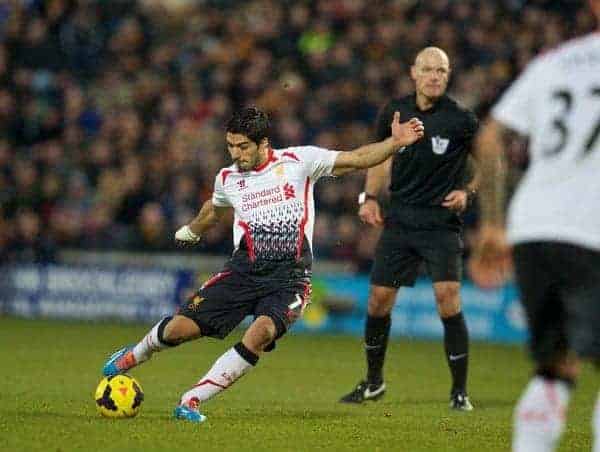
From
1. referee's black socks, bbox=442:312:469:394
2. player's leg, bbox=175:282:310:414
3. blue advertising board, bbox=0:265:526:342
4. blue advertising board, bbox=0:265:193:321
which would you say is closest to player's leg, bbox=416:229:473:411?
referee's black socks, bbox=442:312:469:394

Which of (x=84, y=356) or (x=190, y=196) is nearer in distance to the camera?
(x=84, y=356)

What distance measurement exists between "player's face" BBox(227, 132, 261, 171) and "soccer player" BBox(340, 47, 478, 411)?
58.6 inches

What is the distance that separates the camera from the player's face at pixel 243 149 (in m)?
8.59

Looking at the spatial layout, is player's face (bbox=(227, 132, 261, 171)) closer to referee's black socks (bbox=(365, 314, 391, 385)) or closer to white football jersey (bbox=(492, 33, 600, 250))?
referee's black socks (bbox=(365, 314, 391, 385))

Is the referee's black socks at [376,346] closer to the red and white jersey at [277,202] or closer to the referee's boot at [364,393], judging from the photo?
the referee's boot at [364,393]

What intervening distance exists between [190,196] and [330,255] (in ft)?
6.95

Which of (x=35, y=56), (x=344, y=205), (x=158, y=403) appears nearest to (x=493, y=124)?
(x=158, y=403)

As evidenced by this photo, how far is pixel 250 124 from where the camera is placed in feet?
28.0

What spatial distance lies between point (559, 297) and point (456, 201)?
4496 millimetres

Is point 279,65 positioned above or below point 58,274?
above

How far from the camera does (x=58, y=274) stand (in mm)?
18656

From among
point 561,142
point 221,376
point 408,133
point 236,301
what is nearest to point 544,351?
point 561,142

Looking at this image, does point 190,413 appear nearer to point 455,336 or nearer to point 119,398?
point 119,398

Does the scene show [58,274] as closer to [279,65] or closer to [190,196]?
[190,196]
